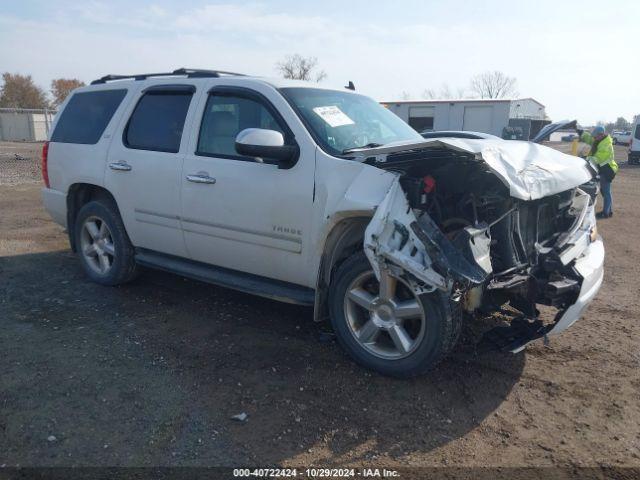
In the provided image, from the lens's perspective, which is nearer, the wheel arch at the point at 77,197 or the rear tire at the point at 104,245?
the rear tire at the point at 104,245

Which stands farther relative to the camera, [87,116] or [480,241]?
[87,116]

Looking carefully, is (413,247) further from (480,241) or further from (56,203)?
(56,203)

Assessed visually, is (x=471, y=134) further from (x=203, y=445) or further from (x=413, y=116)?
(x=413, y=116)

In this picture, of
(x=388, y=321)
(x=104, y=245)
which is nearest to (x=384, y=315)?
(x=388, y=321)

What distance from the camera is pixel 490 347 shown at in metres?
3.59

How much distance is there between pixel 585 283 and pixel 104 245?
14.6 ft

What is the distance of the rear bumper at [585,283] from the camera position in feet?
11.1

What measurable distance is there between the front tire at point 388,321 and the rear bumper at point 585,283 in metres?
0.69

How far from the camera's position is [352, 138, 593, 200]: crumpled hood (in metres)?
3.16

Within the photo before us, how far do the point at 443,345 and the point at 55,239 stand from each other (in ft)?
20.5

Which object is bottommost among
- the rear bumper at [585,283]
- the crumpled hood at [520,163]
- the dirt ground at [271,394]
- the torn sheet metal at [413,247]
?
the dirt ground at [271,394]

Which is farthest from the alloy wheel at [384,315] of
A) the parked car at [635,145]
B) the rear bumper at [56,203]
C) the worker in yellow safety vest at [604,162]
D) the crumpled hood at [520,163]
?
the parked car at [635,145]

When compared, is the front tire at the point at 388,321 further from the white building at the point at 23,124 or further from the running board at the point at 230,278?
the white building at the point at 23,124

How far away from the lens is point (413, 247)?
128 inches
